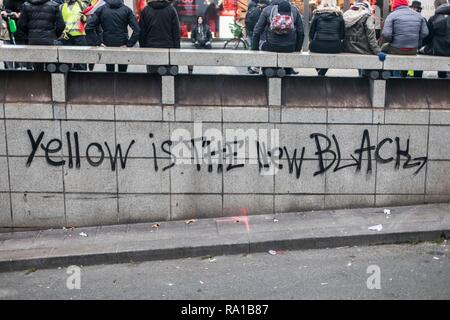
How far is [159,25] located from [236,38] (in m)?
11.0

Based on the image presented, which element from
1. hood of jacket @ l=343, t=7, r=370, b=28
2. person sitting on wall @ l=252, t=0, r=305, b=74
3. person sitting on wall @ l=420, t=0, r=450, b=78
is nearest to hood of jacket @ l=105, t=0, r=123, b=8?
person sitting on wall @ l=252, t=0, r=305, b=74

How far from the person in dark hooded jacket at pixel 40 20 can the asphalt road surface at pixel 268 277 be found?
3.80m

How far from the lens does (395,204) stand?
10.3 meters

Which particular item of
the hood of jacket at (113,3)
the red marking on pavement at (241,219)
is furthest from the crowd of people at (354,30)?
the red marking on pavement at (241,219)

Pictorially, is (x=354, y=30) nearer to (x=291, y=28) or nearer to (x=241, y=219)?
(x=291, y=28)

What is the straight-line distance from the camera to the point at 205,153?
10.0 meters

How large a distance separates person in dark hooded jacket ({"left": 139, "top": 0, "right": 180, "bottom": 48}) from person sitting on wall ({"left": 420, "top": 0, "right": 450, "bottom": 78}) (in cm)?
391

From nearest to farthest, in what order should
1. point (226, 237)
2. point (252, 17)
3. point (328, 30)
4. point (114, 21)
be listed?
1. point (226, 237)
2. point (328, 30)
3. point (114, 21)
4. point (252, 17)

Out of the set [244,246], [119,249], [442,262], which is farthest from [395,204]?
[119,249]

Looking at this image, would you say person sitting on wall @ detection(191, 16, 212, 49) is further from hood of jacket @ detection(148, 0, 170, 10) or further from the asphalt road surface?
the asphalt road surface

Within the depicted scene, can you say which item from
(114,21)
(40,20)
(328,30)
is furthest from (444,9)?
(40,20)

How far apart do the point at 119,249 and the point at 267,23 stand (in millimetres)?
4374

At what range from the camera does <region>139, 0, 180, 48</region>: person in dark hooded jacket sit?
35.9ft
